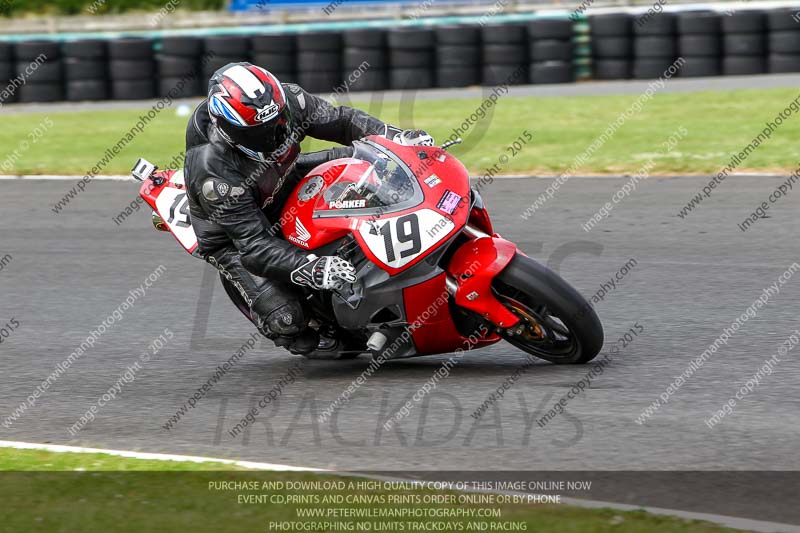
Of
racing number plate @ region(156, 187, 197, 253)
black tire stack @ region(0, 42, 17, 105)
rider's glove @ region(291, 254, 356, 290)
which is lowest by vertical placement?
black tire stack @ region(0, 42, 17, 105)

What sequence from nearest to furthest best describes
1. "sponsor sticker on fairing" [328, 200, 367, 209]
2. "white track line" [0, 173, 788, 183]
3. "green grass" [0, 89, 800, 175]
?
"sponsor sticker on fairing" [328, 200, 367, 209]
"white track line" [0, 173, 788, 183]
"green grass" [0, 89, 800, 175]

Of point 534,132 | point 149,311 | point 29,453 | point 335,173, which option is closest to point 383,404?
point 335,173

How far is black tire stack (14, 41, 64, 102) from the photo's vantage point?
18.4 m

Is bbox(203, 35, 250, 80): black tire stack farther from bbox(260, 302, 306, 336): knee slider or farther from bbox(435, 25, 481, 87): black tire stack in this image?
bbox(260, 302, 306, 336): knee slider

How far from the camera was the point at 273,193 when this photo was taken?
20.1ft

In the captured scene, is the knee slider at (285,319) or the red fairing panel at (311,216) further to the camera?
the knee slider at (285,319)

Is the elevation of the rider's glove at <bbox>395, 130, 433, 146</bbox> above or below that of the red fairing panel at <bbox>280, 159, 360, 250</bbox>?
above

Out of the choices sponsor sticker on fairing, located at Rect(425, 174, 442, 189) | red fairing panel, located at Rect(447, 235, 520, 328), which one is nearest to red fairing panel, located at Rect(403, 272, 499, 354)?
red fairing panel, located at Rect(447, 235, 520, 328)

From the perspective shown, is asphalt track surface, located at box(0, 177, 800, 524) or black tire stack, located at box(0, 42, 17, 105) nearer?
asphalt track surface, located at box(0, 177, 800, 524)

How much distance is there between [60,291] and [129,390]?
240 cm

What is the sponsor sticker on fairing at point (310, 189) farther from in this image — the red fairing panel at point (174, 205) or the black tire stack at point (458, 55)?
the black tire stack at point (458, 55)

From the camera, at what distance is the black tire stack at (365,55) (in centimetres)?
1828

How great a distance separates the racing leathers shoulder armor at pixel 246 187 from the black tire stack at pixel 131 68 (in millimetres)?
13064

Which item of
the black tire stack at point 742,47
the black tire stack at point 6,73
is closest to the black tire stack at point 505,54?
the black tire stack at point 742,47
